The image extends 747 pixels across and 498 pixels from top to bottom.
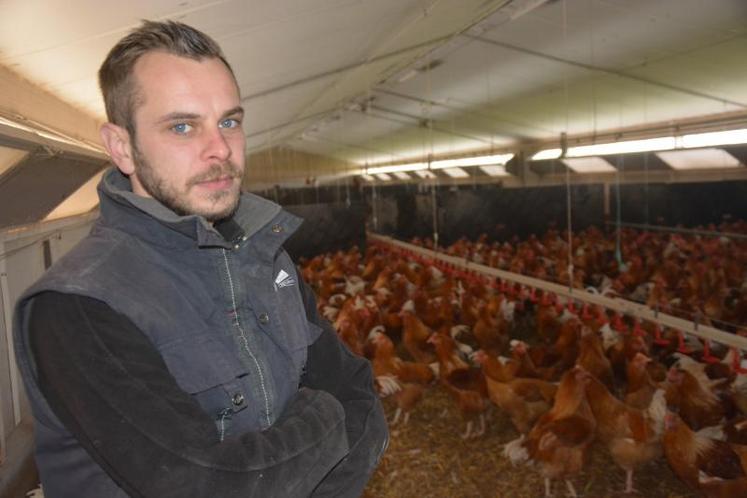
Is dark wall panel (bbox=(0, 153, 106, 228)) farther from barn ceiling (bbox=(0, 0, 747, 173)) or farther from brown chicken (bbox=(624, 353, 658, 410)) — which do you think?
brown chicken (bbox=(624, 353, 658, 410))

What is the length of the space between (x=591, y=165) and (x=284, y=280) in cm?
735

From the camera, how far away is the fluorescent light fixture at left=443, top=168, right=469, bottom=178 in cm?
1154

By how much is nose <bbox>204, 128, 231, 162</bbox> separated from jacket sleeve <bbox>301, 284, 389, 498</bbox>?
1.06 ft

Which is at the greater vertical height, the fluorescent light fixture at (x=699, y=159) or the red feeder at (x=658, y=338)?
the fluorescent light fixture at (x=699, y=159)

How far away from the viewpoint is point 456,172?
38.4 ft

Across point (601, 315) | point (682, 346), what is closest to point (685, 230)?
point (601, 315)

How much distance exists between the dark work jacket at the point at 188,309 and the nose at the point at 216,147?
10cm

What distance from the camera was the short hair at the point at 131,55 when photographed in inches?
28.5

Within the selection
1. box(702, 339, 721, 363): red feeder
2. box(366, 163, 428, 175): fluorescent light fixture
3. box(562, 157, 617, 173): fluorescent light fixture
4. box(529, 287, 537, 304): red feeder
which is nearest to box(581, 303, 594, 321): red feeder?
box(529, 287, 537, 304): red feeder

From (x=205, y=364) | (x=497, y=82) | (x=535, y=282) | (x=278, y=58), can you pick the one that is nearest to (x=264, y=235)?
(x=205, y=364)

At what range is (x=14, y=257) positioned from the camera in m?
2.35

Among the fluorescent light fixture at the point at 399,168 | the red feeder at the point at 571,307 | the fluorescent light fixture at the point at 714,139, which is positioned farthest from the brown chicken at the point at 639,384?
the fluorescent light fixture at the point at 399,168

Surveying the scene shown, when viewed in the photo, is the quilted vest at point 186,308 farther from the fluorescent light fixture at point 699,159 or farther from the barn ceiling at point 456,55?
the fluorescent light fixture at point 699,159

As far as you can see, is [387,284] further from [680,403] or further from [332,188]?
[332,188]
